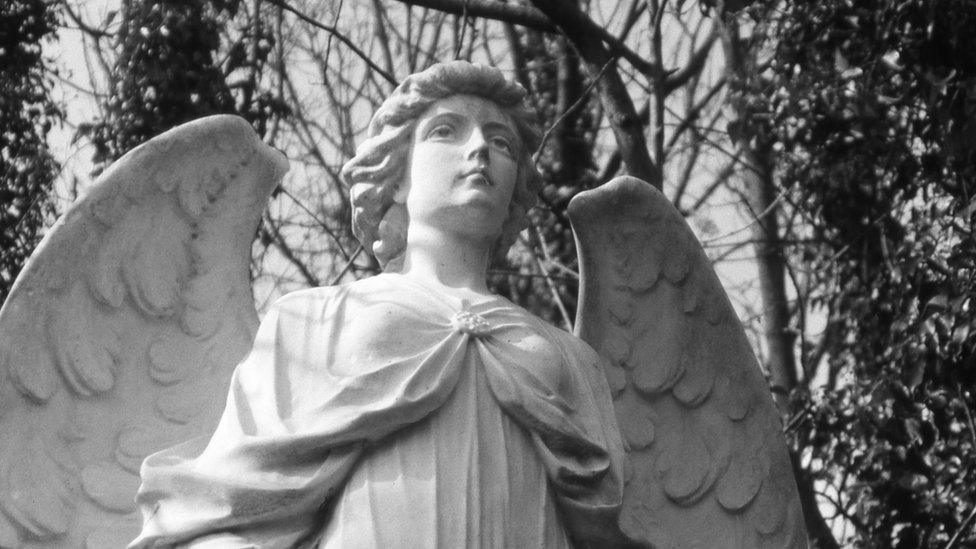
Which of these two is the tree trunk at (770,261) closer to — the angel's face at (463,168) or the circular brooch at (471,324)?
the angel's face at (463,168)

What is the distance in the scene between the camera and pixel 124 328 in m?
6.59

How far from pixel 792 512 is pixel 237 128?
73.8 inches

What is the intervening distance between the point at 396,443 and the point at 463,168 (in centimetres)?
82

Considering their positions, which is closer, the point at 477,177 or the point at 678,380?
the point at 477,177

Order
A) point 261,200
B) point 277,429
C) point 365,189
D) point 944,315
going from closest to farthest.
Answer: point 277,429 < point 365,189 < point 261,200 < point 944,315

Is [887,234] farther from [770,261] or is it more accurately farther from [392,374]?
[392,374]

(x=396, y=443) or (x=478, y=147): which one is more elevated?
(x=478, y=147)

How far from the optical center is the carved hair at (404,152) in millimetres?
6285

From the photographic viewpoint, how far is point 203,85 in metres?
9.88

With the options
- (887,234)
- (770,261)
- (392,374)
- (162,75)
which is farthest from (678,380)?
(770,261)

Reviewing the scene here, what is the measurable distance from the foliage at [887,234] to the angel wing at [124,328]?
2.77m

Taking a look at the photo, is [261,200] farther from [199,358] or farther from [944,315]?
[944,315]

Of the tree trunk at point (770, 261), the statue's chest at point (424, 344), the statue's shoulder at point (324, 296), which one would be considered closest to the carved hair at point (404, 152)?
the statue's shoulder at point (324, 296)

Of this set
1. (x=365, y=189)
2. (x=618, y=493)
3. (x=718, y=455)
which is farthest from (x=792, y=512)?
(x=365, y=189)
